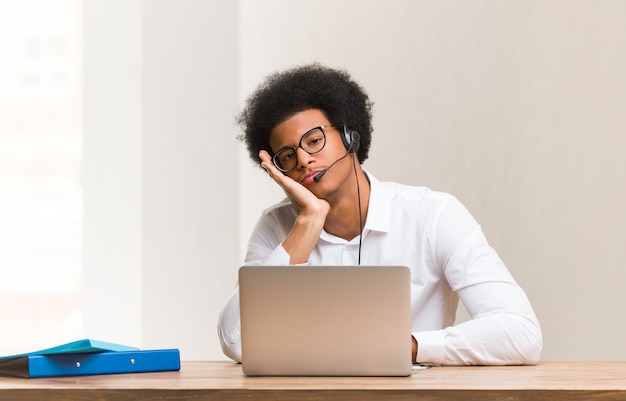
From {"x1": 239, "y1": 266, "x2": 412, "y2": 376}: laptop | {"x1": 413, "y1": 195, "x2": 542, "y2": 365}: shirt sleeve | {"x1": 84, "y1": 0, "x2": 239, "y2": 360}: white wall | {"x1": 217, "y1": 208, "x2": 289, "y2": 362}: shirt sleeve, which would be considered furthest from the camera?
{"x1": 84, "y1": 0, "x2": 239, "y2": 360}: white wall

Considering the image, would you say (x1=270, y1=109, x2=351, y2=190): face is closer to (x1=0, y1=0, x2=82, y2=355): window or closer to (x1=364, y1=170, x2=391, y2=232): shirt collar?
(x1=364, y1=170, x2=391, y2=232): shirt collar

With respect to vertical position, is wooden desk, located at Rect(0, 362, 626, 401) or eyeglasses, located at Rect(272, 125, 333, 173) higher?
eyeglasses, located at Rect(272, 125, 333, 173)

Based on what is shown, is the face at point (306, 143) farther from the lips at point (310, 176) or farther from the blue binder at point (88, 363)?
the blue binder at point (88, 363)

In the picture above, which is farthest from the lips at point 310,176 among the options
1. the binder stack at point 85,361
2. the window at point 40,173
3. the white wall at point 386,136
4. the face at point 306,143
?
the window at point 40,173

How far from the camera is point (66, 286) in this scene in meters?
3.94

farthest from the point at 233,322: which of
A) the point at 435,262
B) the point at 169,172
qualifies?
the point at 169,172

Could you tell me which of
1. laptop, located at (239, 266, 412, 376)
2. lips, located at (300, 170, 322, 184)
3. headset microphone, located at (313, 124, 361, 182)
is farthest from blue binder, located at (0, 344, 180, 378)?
headset microphone, located at (313, 124, 361, 182)

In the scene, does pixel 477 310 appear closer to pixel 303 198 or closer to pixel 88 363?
pixel 303 198

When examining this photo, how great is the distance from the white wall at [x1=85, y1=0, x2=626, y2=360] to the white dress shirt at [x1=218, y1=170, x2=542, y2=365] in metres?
1.15

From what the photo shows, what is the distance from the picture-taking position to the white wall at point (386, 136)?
328 centimetres

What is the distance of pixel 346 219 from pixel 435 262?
268 mm

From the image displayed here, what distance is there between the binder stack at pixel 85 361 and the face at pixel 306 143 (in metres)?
0.69

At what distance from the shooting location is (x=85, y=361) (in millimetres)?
1565

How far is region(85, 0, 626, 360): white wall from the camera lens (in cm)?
328
